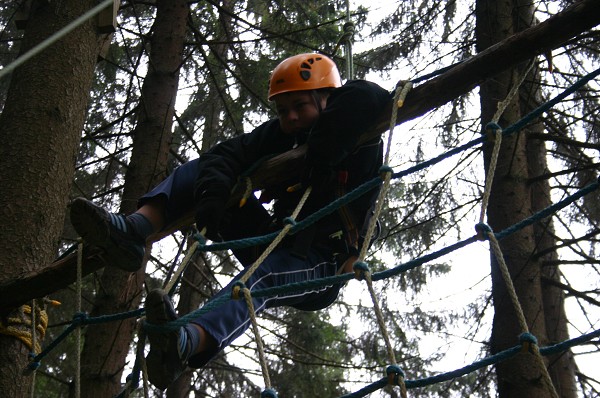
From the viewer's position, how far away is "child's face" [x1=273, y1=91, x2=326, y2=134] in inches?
125

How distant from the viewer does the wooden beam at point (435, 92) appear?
244 centimetres

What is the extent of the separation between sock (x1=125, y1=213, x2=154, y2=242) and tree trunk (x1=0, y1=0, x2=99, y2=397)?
47 cm

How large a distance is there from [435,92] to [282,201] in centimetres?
79

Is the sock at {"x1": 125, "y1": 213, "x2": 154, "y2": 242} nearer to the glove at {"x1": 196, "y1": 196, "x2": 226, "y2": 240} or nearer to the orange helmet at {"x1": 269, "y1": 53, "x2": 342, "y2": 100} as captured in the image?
the glove at {"x1": 196, "y1": 196, "x2": 226, "y2": 240}

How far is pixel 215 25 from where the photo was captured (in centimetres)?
660

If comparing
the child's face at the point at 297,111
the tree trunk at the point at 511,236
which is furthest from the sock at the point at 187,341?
the tree trunk at the point at 511,236

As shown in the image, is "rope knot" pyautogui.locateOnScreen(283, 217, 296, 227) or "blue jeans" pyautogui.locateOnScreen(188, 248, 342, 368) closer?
"blue jeans" pyautogui.locateOnScreen(188, 248, 342, 368)

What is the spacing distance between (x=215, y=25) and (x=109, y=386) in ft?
12.2

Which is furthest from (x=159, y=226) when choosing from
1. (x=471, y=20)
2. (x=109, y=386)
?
(x=471, y=20)

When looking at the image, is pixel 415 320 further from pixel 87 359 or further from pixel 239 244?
pixel 239 244

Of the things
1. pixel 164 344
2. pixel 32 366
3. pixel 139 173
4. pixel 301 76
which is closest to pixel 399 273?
pixel 164 344

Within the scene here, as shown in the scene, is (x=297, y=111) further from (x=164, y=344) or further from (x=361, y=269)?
(x=164, y=344)

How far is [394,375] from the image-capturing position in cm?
210

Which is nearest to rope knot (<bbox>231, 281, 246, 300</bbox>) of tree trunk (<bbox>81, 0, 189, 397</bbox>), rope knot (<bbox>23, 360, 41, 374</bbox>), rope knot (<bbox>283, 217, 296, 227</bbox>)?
rope knot (<bbox>283, 217, 296, 227</bbox>)
